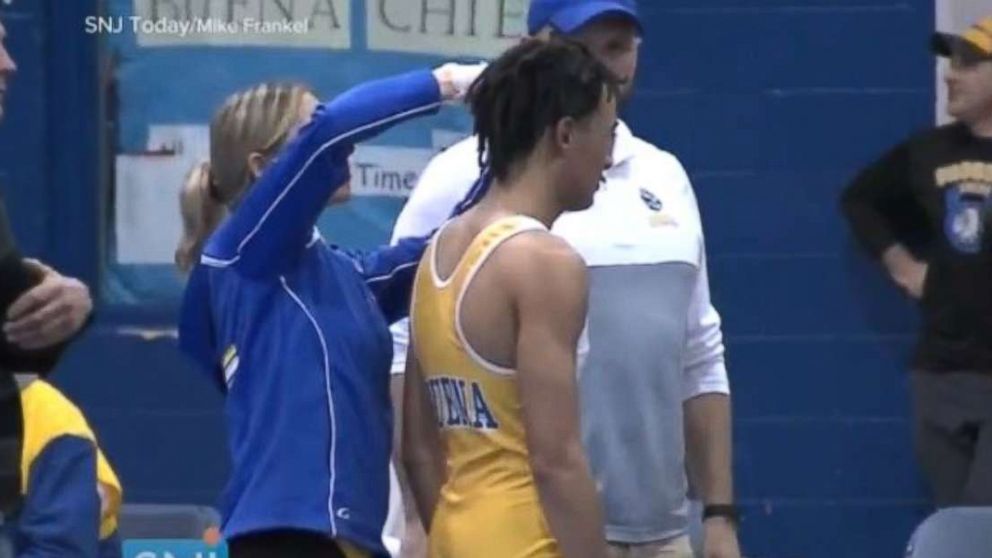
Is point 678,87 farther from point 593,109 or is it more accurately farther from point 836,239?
point 593,109

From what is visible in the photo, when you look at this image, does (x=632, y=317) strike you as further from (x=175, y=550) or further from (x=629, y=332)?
(x=175, y=550)

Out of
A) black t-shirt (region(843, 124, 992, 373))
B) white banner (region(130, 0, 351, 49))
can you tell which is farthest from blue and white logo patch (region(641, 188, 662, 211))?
white banner (region(130, 0, 351, 49))

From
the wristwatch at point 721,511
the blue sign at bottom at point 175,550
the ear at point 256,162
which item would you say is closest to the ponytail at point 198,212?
the ear at point 256,162

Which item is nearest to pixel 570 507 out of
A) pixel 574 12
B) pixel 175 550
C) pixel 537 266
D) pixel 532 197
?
pixel 537 266

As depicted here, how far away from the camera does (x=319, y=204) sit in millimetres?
4102

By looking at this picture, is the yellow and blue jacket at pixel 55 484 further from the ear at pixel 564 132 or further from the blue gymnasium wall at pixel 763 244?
the blue gymnasium wall at pixel 763 244

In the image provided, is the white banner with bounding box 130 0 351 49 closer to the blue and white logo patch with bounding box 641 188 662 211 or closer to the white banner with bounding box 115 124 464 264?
the white banner with bounding box 115 124 464 264

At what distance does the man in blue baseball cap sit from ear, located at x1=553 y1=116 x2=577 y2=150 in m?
0.57

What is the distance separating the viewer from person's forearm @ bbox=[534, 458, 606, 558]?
12.5 feet

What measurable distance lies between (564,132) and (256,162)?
65 cm

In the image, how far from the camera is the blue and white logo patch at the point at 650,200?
4688 millimetres

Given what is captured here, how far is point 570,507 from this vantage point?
383cm

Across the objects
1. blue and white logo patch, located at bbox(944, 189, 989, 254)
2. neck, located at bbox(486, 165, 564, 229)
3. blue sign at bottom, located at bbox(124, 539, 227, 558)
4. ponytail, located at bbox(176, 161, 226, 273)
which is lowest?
blue sign at bottom, located at bbox(124, 539, 227, 558)

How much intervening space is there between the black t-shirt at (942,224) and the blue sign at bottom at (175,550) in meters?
1.98
